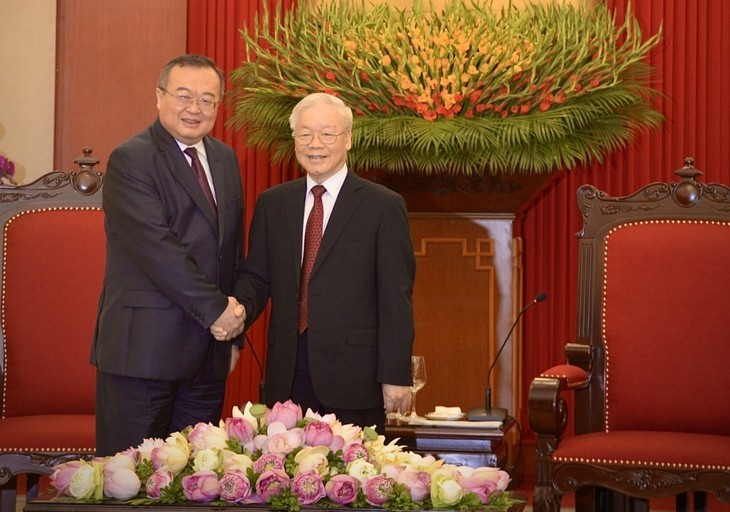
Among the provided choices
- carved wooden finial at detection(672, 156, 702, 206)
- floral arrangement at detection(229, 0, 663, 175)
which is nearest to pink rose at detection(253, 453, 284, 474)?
floral arrangement at detection(229, 0, 663, 175)

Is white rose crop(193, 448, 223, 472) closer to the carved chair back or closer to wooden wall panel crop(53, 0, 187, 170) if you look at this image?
the carved chair back

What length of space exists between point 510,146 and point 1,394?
5.80 ft

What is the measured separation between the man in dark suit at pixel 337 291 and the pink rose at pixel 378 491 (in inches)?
38.5

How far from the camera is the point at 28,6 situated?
16.5ft

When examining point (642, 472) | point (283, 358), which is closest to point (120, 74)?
point (283, 358)

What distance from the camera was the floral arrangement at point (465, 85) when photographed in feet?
11.4

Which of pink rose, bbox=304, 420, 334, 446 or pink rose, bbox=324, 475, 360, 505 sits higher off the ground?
pink rose, bbox=304, 420, 334, 446

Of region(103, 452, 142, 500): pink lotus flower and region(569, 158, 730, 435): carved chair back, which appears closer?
region(103, 452, 142, 500): pink lotus flower

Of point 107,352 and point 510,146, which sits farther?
point 510,146

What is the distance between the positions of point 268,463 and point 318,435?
117 millimetres

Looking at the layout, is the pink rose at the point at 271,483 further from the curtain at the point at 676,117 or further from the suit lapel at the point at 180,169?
the curtain at the point at 676,117

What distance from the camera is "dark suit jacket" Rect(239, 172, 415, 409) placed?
2852 mm

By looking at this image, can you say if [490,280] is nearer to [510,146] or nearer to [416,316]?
[416,316]

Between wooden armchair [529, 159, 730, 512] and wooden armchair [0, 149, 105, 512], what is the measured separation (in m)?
1.43
